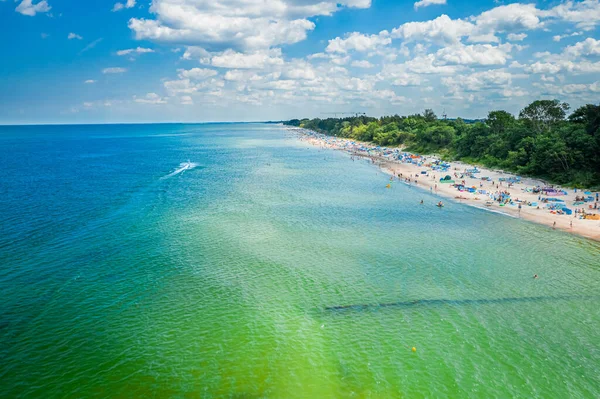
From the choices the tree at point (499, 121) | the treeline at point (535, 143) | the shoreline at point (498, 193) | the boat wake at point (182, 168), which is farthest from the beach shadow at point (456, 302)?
the tree at point (499, 121)

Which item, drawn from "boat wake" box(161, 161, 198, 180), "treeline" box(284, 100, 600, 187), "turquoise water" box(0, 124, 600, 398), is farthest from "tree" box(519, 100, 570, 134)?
"boat wake" box(161, 161, 198, 180)

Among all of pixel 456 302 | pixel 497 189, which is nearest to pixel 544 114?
pixel 497 189

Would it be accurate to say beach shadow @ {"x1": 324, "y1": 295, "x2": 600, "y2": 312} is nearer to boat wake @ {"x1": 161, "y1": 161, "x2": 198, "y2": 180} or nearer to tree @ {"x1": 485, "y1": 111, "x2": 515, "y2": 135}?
boat wake @ {"x1": 161, "y1": 161, "x2": 198, "y2": 180}

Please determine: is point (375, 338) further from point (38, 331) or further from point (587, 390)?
point (38, 331)

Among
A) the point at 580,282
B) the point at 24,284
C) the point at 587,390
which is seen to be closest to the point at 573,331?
the point at 587,390

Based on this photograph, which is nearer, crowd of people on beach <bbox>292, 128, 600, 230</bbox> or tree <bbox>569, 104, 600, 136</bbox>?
crowd of people on beach <bbox>292, 128, 600, 230</bbox>

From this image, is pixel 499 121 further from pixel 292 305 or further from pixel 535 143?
pixel 292 305

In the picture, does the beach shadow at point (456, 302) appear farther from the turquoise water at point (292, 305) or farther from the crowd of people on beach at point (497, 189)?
the crowd of people on beach at point (497, 189)
